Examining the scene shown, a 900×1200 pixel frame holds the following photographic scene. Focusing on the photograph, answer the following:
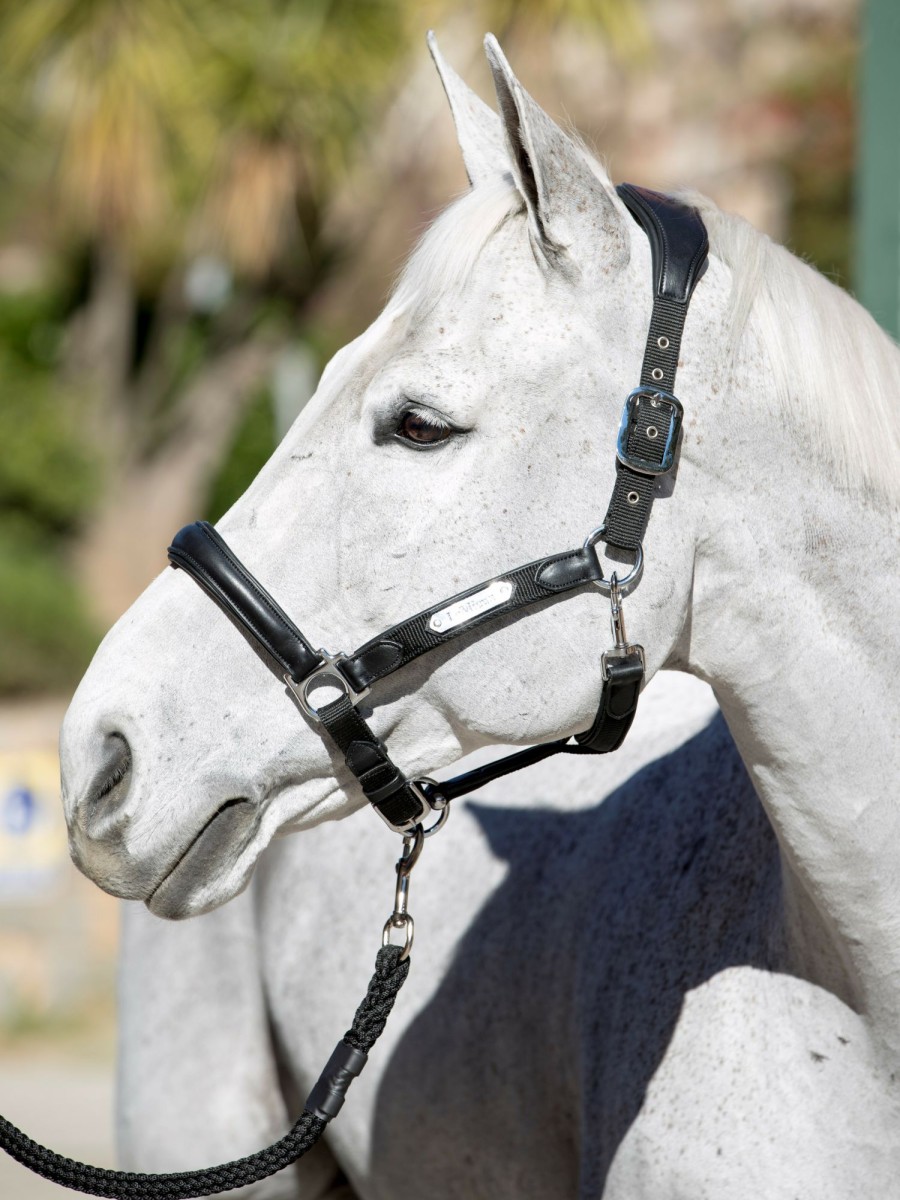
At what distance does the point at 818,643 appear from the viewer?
163 centimetres

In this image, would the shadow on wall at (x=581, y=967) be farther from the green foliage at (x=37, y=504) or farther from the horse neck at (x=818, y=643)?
the green foliage at (x=37, y=504)

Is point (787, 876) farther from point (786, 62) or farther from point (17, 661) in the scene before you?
point (786, 62)

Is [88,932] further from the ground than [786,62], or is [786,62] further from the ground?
[786,62]

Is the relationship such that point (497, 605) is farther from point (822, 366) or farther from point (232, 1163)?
point (232, 1163)

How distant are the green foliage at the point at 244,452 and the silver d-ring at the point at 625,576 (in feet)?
37.6

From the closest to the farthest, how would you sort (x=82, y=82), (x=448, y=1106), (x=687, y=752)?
1. (x=687, y=752)
2. (x=448, y=1106)
3. (x=82, y=82)

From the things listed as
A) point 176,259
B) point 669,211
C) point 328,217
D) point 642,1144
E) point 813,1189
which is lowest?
point 813,1189

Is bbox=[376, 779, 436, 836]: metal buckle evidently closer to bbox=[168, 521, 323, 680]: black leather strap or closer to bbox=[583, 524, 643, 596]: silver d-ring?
bbox=[168, 521, 323, 680]: black leather strap

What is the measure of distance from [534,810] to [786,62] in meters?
12.9

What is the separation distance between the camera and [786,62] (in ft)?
44.4

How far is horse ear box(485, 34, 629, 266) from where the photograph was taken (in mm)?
1499

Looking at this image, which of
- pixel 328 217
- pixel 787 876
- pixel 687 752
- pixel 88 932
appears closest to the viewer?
pixel 787 876

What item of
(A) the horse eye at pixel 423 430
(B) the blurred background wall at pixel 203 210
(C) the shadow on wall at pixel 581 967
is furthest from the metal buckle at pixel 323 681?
(B) the blurred background wall at pixel 203 210

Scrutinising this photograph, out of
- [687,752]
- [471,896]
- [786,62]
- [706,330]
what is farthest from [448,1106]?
[786,62]
